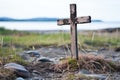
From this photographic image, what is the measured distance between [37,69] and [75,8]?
1285 millimetres

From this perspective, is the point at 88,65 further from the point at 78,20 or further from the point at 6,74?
the point at 6,74

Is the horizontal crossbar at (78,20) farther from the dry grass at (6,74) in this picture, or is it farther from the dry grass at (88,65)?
the dry grass at (6,74)

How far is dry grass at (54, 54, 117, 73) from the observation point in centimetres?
707

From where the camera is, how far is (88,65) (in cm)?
711

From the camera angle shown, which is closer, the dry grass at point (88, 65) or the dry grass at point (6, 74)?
the dry grass at point (6, 74)

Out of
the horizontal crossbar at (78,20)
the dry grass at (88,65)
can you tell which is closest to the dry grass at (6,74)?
the dry grass at (88,65)

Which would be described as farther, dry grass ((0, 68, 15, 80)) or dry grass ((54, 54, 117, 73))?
dry grass ((54, 54, 117, 73))

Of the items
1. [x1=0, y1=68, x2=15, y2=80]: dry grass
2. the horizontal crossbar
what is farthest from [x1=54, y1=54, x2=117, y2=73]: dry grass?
[x1=0, y1=68, x2=15, y2=80]: dry grass

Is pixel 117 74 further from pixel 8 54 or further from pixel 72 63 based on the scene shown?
pixel 8 54

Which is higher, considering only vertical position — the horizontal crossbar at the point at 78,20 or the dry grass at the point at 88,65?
the horizontal crossbar at the point at 78,20

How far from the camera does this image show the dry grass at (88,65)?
707 centimetres

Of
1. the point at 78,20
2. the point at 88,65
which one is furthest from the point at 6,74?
the point at 78,20

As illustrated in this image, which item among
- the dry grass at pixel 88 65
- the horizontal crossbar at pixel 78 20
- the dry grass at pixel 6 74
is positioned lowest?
the dry grass at pixel 88 65

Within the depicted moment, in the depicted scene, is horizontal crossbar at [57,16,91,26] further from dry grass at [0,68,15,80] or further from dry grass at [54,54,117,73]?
dry grass at [0,68,15,80]
